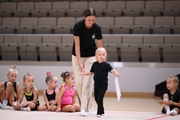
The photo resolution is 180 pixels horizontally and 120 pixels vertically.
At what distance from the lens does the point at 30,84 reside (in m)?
4.28

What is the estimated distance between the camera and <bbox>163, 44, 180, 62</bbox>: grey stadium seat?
22.8 feet

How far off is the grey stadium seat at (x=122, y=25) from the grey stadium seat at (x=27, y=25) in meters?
1.93

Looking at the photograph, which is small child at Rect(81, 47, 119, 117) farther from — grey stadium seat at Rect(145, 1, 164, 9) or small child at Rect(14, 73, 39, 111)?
grey stadium seat at Rect(145, 1, 164, 9)

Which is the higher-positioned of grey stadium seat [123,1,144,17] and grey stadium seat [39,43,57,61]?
grey stadium seat [123,1,144,17]


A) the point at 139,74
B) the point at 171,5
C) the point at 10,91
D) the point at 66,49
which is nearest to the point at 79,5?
the point at 66,49

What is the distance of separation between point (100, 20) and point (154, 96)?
89.2 inches

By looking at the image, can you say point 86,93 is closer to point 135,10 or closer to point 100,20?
point 100,20

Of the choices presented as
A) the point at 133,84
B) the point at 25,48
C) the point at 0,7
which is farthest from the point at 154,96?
the point at 0,7

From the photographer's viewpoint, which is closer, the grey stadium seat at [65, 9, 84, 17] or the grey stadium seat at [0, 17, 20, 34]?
the grey stadium seat at [0, 17, 20, 34]

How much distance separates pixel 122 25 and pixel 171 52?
1.46m

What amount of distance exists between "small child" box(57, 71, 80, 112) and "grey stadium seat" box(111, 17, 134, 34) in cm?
379

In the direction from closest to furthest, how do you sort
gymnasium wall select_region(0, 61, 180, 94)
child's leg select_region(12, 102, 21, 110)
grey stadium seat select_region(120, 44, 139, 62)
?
1. child's leg select_region(12, 102, 21, 110)
2. gymnasium wall select_region(0, 61, 180, 94)
3. grey stadium seat select_region(120, 44, 139, 62)

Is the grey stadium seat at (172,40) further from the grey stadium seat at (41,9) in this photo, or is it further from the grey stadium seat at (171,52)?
the grey stadium seat at (41,9)

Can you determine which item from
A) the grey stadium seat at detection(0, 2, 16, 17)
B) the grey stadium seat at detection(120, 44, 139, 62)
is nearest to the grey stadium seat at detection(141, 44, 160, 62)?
the grey stadium seat at detection(120, 44, 139, 62)
